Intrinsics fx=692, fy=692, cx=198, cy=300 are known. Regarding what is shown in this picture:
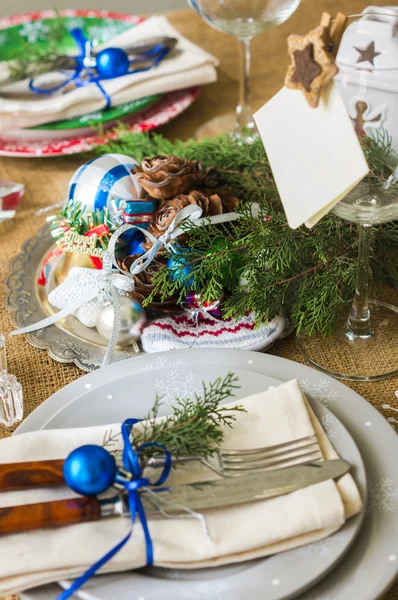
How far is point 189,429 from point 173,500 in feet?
0.19

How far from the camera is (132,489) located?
1.56ft

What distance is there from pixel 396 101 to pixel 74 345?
1.29 feet

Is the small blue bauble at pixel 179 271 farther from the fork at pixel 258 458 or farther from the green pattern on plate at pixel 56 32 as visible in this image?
the green pattern on plate at pixel 56 32

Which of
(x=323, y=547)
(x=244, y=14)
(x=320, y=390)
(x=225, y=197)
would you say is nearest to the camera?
(x=323, y=547)

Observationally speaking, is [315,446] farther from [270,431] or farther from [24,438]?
[24,438]

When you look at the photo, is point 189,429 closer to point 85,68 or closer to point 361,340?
point 361,340

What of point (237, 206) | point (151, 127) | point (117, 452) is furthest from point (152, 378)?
point (151, 127)

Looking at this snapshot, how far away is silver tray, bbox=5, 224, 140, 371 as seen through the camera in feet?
2.33

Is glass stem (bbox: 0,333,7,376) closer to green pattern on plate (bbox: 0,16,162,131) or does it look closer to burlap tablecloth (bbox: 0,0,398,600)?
burlap tablecloth (bbox: 0,0,398,600)

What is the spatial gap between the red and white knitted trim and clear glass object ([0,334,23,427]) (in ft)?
0.44

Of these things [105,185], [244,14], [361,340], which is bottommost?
[361,340]

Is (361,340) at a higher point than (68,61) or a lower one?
lower

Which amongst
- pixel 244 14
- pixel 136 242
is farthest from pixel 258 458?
pixel 244 14

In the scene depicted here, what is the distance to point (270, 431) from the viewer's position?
53cm
